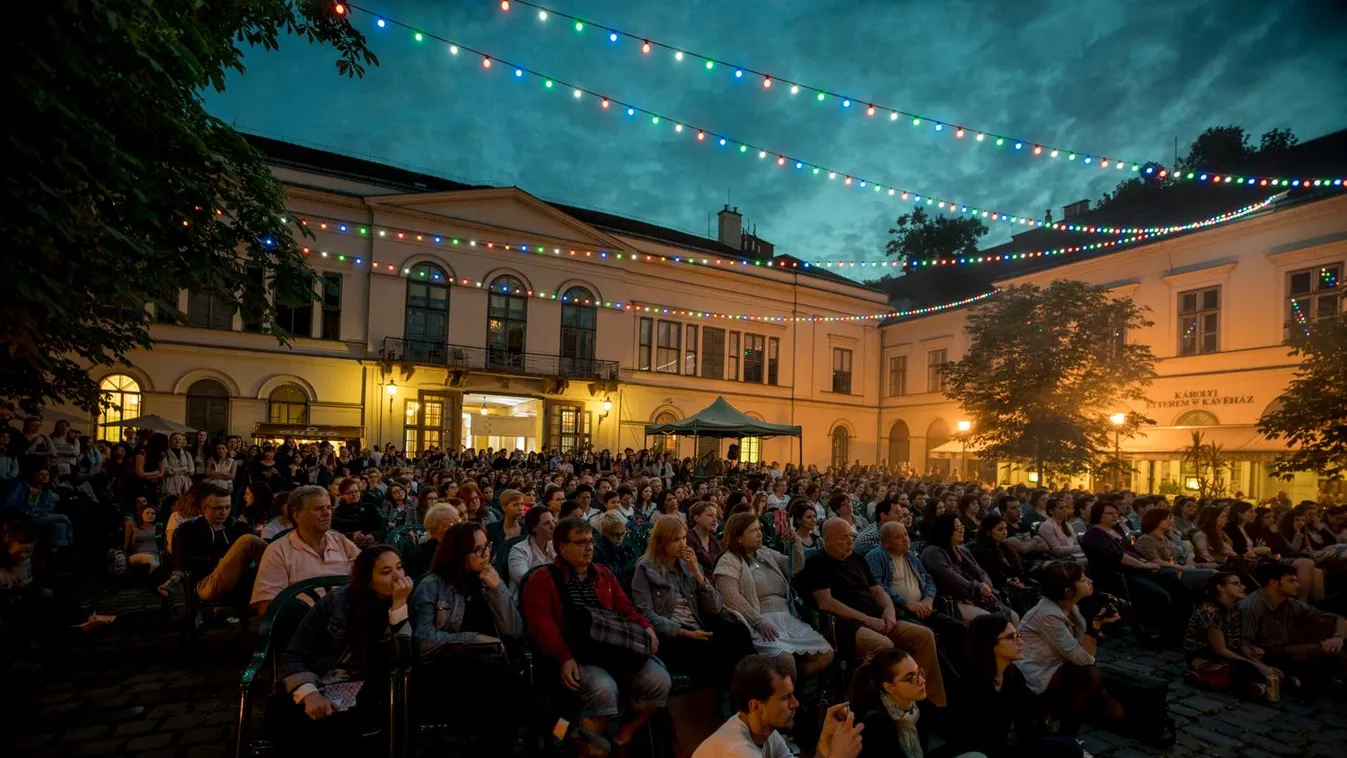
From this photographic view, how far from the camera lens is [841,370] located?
31.4 metres

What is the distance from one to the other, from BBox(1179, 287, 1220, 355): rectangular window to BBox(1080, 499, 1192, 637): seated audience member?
56.8ft

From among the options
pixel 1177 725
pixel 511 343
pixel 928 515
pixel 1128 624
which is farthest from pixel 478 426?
pixel 1177 725

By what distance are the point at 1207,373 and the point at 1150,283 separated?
3.40 metres

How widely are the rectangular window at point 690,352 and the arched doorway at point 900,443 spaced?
405 inches

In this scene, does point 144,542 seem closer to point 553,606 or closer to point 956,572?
point 553,606

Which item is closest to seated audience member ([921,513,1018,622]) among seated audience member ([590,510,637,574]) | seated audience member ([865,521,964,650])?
seated audience member ([865,521,964,650])

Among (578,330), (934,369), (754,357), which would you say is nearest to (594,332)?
(578,330)

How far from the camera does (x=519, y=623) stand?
3.87 m

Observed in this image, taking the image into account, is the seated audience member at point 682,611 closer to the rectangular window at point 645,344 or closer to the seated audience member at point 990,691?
→ the seated audience member at point 990,691

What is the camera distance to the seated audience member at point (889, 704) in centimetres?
302

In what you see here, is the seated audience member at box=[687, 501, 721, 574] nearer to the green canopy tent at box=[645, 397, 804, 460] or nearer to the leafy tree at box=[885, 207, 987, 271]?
the green canopy tent at box=[645, 397, 804, 460]

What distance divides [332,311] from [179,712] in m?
18.9

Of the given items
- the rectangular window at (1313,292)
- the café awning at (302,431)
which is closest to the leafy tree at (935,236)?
the rectangular window at (1313,292)

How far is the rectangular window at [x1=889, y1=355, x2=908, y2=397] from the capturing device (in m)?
31.0
